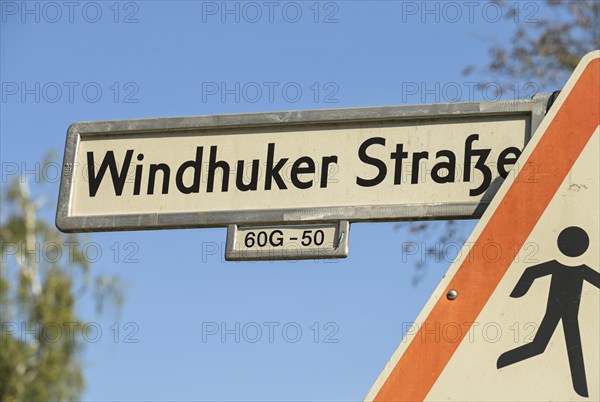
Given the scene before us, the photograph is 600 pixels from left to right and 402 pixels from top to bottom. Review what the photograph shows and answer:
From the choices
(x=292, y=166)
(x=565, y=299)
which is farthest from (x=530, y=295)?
(x=292, y=166)

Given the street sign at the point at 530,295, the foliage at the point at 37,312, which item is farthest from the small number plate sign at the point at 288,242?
the foliage at the point at 37,312

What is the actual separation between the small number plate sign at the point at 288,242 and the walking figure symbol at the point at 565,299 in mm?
678

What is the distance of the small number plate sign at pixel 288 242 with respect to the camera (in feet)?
8.83

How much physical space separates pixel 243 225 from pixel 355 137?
0.36 metres

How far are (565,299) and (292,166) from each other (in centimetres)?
96

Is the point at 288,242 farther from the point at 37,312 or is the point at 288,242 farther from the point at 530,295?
the point at 37,312

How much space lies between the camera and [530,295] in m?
2.08

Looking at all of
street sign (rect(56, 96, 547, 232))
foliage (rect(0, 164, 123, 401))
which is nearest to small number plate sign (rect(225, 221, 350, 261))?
street sign (rect(56, 96, 547, 232))

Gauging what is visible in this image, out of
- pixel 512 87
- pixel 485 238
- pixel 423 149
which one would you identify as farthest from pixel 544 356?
pixel 512 87

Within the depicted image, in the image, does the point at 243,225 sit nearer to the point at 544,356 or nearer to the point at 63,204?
the point at 63,204

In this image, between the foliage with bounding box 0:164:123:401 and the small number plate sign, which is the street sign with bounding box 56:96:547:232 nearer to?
the small number plate sign

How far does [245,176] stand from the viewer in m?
2.85

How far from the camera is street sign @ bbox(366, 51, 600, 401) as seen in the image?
78.9 inches

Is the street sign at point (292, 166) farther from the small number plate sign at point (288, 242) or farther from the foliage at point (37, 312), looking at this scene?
the foliage at point (37, 312)
